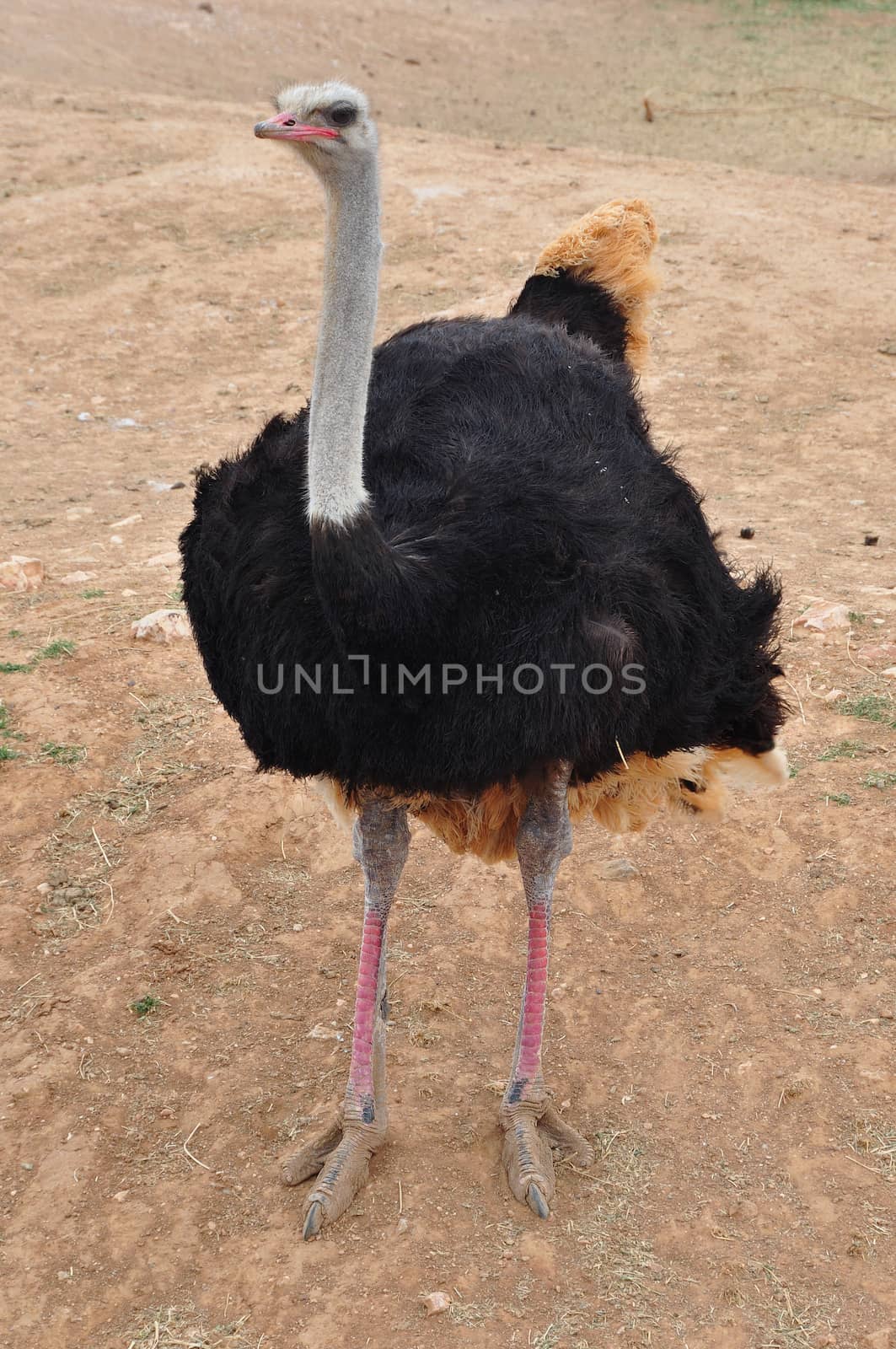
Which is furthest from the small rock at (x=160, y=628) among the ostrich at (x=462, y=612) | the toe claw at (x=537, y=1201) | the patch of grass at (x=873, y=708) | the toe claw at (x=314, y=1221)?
the toe claw at (x=537, y=1201)

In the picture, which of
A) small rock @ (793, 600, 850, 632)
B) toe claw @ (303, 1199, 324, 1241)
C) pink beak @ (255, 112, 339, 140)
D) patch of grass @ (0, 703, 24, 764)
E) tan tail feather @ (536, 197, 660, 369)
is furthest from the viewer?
small rock @ (793, 600, 850, 632)

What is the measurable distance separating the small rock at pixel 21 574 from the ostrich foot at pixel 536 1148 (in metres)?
3.43

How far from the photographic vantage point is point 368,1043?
11.4ft

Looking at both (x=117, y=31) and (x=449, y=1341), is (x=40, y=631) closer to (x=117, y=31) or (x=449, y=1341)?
(x=449, y=1341)

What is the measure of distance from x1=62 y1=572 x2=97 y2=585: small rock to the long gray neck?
3503 mm

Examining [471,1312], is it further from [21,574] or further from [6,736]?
[21,574]

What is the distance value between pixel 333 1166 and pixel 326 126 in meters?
2.39

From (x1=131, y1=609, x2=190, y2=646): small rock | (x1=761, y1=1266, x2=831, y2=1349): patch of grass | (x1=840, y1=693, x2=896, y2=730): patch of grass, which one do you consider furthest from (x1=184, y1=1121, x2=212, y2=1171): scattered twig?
(x1=840, y1=693, x2=896, y2=730): patch of grass

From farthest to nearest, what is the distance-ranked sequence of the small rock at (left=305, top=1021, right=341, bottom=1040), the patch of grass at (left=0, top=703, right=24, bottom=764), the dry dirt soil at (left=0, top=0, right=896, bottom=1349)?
the patch of grass at (left=0, top=703, right=24, bottom=764) < the small rock at (left=305, top=1021, right=341, bottom=1040) < the dry dirt soil at (left=0, top=0, right=896, bottom=1349)

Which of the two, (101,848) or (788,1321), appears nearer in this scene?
(788,1321)

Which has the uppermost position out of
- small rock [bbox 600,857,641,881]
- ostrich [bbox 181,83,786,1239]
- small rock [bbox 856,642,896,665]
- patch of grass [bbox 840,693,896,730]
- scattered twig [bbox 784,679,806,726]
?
ostrich [bbox 181,83,786,1239]

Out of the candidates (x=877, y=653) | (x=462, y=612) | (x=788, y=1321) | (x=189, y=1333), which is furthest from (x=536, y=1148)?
(x=877, y=653)

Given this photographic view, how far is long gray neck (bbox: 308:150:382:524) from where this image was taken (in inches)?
107

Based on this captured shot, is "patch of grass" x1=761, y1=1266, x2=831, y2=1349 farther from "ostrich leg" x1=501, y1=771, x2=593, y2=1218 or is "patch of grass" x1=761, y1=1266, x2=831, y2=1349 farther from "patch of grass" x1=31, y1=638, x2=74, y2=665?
"patch of grass" x1=31, y1=638, x2=74, y2=665
